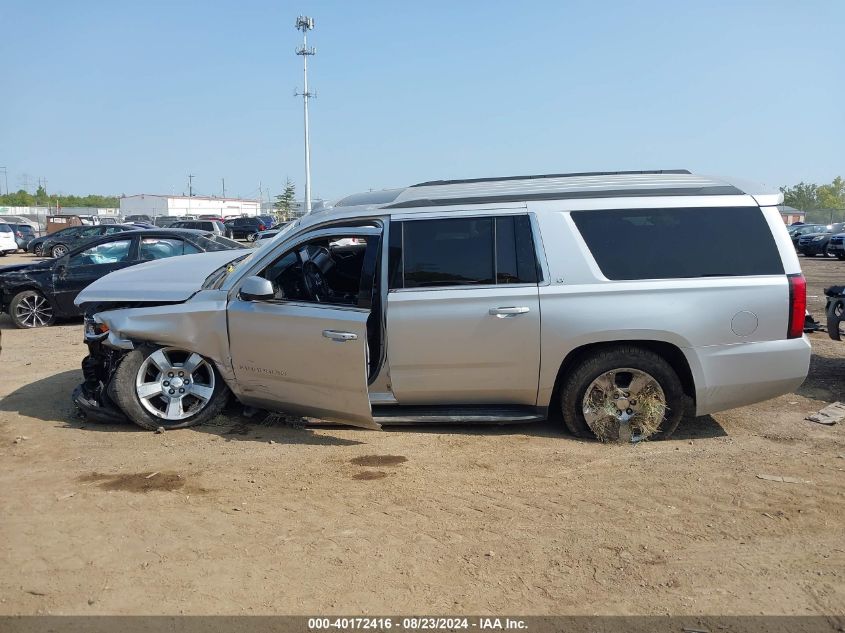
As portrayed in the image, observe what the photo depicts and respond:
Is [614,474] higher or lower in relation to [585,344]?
lower

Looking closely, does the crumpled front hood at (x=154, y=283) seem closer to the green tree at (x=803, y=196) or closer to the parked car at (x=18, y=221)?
the parked car at (x=18, y=221)

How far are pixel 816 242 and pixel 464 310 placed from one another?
104ft

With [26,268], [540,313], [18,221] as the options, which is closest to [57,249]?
[18,221]

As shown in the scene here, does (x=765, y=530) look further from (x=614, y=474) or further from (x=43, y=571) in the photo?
(x=43, y=571)

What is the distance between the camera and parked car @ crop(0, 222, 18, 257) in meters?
31.0

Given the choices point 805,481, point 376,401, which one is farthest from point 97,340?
point 805,481

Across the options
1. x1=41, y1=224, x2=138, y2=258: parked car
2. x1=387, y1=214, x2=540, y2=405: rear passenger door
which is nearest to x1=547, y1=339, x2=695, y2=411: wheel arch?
x1=387, y1=214, x2=540, y2=405: rear passenger door

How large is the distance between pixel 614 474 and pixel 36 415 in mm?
5100

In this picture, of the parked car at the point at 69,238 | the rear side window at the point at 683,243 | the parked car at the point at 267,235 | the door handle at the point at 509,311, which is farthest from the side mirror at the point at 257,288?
the parked car at the point at 69,238

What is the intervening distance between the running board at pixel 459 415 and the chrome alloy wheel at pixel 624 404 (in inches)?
16.2

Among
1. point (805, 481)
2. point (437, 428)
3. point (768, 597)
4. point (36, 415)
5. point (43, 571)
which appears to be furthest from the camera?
point (36, 415)

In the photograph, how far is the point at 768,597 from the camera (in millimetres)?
3311

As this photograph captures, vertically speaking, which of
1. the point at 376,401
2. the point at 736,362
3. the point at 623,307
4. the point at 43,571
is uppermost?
the point at 623,307

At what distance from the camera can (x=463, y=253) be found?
17.4ft
